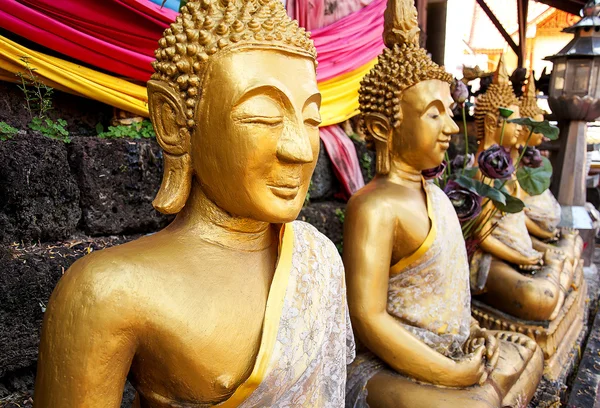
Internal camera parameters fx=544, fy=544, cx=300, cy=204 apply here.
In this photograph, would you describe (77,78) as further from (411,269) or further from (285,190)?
(411,269)

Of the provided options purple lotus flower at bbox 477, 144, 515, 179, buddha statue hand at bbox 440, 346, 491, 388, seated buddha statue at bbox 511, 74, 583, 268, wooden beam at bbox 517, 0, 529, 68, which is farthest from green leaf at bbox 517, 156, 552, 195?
wooden beam at bbox 517, 0, 529, 68

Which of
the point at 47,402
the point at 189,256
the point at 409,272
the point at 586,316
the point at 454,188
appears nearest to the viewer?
the point at 47,402

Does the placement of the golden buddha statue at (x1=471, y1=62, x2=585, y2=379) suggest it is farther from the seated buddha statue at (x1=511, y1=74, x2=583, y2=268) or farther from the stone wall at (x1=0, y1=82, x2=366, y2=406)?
the stone wall at (x1=0, y1=82, x2=366, y2=406)

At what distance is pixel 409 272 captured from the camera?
6.72ft

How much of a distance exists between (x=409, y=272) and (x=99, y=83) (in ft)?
4.57

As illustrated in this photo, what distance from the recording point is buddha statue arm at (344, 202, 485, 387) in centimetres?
186

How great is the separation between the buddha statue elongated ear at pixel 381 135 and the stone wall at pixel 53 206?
87 centimetres

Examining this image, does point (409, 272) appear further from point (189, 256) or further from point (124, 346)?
point (124, 346)

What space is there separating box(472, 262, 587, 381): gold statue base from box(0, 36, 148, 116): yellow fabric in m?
2.11

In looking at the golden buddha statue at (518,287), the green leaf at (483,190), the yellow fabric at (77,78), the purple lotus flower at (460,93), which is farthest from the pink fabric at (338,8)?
the yellow fabric at (77,78)

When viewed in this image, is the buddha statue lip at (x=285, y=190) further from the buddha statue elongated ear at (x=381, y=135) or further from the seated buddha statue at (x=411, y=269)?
the buddha statue elongated ear at (x=381, y=135)

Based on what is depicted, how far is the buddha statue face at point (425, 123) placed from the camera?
6.62 ft

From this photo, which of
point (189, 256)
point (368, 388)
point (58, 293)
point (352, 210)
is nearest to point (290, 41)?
point (189, 256)

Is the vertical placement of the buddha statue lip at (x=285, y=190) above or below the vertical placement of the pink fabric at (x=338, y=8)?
below
